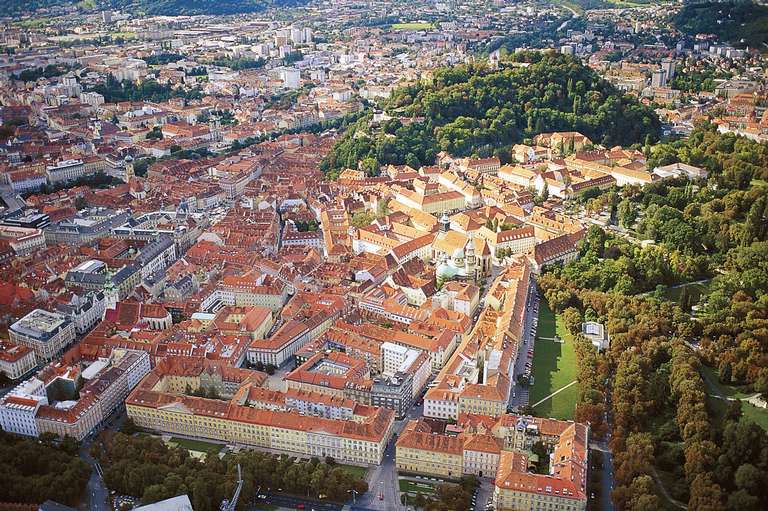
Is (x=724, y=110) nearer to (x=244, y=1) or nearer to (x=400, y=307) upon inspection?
(x=400, y=307)

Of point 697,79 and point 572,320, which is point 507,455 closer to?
point 572,320

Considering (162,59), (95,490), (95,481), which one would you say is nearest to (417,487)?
(95,490)

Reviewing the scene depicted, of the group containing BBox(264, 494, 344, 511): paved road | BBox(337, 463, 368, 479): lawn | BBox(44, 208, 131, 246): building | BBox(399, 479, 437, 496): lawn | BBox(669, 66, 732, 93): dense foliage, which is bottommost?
BBox(669, 66, 732, 93): dense foliage

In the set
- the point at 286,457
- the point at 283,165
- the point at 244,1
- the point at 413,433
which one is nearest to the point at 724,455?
the point at 413,433

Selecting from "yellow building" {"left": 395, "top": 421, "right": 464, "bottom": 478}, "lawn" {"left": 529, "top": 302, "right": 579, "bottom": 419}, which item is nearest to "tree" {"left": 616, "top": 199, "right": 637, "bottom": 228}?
"lawn" {"left": 529, "top": 302, "right": 579, "bottom": 419}

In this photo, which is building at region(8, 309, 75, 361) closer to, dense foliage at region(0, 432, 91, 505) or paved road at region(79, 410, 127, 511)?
paved road at region(79, 410, 127, 511)
